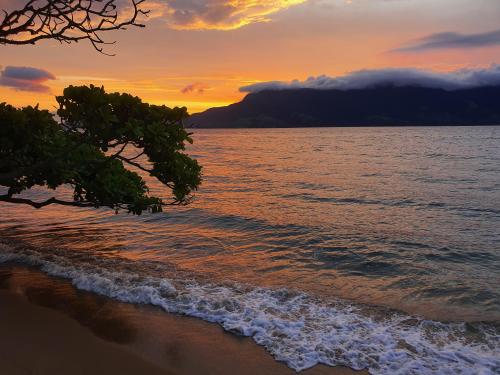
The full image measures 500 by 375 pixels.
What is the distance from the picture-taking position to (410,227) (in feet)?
69.7

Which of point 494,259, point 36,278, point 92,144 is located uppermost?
point 92,144

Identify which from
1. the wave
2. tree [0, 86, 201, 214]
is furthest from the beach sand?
tree [0, 86, 201, 214]

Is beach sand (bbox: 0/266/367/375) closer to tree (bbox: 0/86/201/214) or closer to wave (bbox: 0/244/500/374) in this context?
wave (bbox: 0/244/500/374)

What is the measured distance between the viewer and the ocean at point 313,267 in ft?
30.0

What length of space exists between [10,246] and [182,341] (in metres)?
11.1

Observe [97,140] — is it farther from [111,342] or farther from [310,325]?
[310,325]

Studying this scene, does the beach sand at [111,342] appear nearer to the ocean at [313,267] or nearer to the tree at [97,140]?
the ocean at [313,267]

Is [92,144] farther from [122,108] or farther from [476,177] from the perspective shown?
[476,177]

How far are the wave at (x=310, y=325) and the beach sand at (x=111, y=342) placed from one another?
0.41 meters

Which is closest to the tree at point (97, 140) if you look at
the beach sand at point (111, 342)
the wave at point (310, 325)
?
the wave at point (310, 325)

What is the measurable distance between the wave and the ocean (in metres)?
0.04

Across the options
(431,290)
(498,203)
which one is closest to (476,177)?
(498,203)

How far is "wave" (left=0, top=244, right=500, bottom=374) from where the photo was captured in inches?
328

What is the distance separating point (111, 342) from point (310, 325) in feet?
14.4
